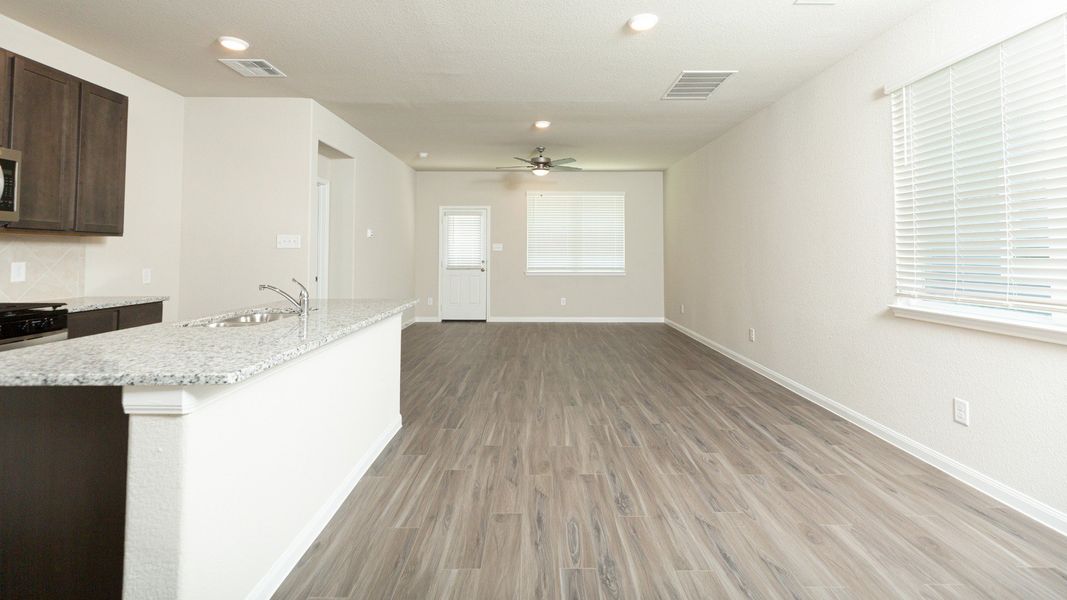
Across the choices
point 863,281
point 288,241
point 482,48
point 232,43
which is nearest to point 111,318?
point 288,241

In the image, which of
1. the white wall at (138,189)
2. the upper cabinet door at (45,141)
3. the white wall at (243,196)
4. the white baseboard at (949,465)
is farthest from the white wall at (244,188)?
the white baseboard at (949,465)

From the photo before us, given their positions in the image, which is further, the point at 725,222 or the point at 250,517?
the point at 725,222

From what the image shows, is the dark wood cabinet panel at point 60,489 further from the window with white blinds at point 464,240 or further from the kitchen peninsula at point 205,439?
the window with white blinds at point 464,240

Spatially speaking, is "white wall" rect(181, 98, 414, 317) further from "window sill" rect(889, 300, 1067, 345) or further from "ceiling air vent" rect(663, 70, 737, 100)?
"window sill" rect(889, 300, 1067, 345)

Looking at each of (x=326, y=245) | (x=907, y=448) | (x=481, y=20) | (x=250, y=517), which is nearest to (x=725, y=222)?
(x=907, y=448)

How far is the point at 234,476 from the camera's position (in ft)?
4.46

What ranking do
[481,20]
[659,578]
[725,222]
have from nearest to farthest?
[659,578] → [481,20] → [725,222]

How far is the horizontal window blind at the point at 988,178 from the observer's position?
2041mm

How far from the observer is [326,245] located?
557 centimetres

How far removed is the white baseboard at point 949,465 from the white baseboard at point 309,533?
298 centimetres

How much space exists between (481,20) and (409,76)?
1.17 meters

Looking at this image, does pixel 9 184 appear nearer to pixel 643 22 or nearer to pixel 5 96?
pixel 5 96

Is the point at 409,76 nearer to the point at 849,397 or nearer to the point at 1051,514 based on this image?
the point at 849,397

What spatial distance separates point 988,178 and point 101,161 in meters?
5.35
